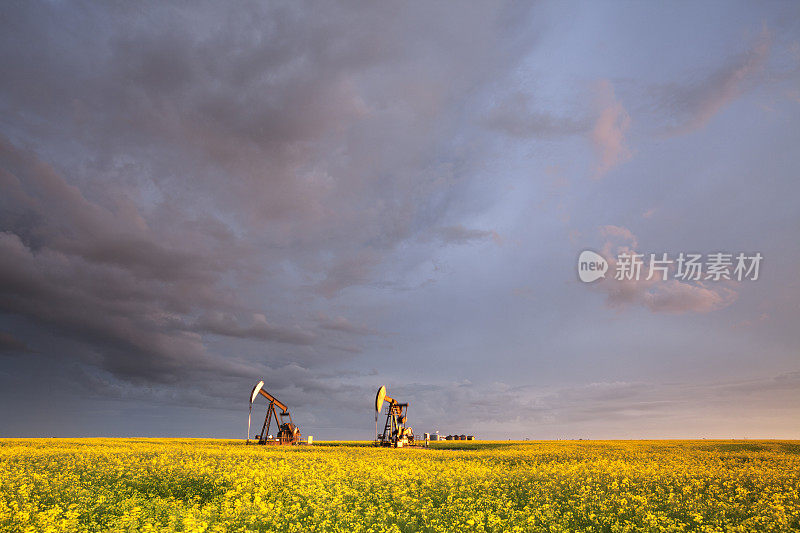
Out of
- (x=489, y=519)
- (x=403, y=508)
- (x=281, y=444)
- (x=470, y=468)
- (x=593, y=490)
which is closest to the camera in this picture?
(x=489, y=519)

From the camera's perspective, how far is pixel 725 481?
29000 mm

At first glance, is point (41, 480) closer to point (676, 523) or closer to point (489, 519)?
point (489, 519)

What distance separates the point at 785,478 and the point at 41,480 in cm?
4291

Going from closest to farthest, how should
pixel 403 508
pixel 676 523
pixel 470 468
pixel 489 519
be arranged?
1. pixel 489 519
2. pixel 676 523
3. pixel 403 508
4. pixel 470 468

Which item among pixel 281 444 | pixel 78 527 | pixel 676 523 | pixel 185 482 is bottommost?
pixel 281 444

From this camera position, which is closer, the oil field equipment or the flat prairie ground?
the flat prairie ground

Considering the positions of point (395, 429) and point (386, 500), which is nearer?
point (386, 500)

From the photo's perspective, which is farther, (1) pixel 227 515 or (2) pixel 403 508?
(2) pixel 403 508

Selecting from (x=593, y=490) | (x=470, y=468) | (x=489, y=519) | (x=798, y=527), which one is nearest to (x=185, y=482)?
(x=470, y=468)

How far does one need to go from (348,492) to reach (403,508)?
8.98 feet

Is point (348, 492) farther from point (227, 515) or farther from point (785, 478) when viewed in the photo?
point (785, 478)

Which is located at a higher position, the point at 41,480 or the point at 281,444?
the point at 41,480

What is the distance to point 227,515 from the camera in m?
18.3

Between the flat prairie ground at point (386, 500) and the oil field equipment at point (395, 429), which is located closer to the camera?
the flat prairie ground at point (386, 500)
